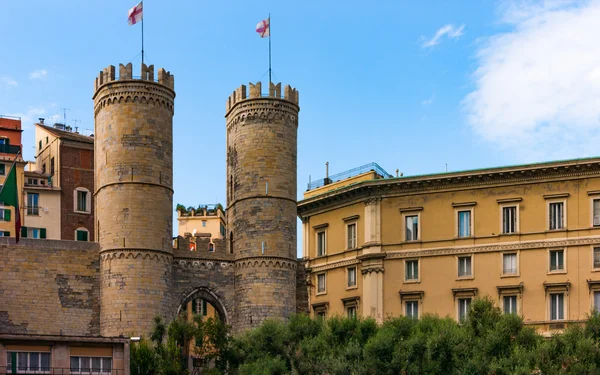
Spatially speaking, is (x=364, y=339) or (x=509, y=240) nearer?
(x=364, y=339)

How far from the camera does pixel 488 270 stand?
2712 inches

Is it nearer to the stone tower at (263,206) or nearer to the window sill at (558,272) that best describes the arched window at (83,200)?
Result: the stone tower at (263,206)

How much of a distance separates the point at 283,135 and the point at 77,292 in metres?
14.9

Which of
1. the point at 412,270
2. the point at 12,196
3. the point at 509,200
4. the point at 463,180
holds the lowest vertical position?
the point at 412,270

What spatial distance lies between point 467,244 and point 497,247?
5.78 ft

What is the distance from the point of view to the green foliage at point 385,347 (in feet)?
182

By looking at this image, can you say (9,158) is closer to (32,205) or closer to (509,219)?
(32,205)

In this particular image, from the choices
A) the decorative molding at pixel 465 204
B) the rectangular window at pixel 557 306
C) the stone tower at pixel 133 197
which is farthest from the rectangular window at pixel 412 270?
the stone tower at pixel 133 197

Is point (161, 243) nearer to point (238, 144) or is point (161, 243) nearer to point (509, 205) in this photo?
point (238, 144)

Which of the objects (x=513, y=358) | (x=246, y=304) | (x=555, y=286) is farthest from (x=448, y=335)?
(x=246, y=304)

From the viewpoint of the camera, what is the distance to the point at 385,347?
57844mm

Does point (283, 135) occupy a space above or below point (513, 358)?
above

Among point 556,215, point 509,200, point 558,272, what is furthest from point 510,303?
point 509,200

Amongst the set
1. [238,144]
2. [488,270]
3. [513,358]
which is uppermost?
[238,144]
